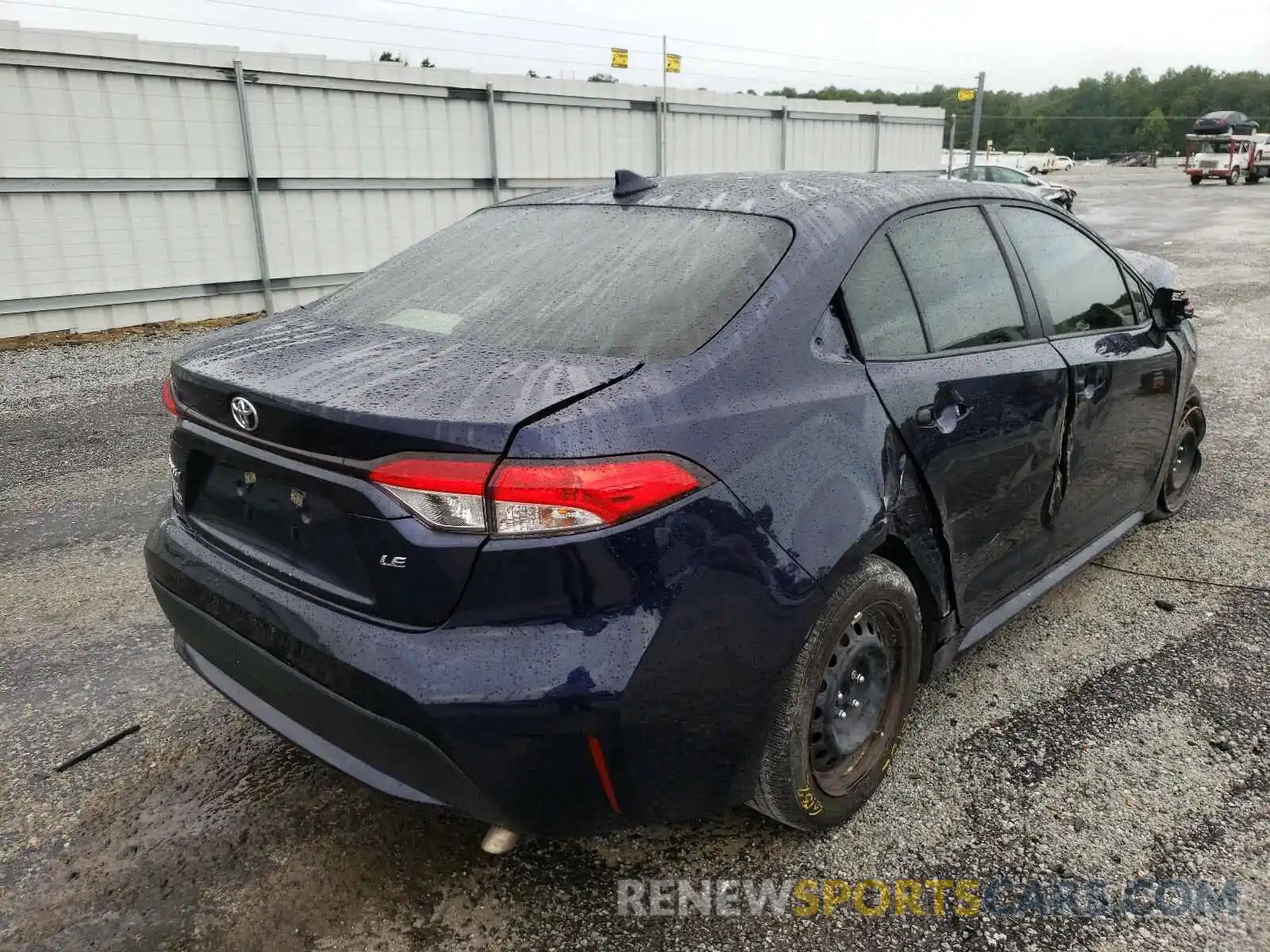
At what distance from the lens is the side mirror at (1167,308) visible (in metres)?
3.55

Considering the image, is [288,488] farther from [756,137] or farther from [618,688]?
[756,137]

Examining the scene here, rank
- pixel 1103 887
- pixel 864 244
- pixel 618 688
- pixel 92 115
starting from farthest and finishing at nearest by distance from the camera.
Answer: pixel 92 115
pixel 864 244
pixel 1103 887
pixel 618 688

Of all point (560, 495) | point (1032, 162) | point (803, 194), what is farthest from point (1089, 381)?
point (1032, 162)

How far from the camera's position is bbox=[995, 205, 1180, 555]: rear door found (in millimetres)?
2988

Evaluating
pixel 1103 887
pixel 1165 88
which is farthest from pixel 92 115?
pixel 1165 88

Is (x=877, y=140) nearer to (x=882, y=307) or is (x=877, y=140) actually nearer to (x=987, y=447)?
(x=987, y=447)

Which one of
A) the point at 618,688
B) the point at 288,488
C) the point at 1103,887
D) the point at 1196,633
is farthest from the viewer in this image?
the point at 1196,633

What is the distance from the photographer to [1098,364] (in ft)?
10.0

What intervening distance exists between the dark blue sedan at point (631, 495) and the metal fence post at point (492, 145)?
10006mm

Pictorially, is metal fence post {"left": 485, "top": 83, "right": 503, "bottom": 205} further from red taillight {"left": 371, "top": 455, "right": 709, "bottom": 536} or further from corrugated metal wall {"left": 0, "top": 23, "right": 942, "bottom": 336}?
red taillight {"left": 371, "top": 455, "right": 709, "bottom": 536}

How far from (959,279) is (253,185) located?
375 inches

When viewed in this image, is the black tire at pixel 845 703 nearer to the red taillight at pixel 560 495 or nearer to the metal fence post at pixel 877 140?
the red taillight at pixel 560 495

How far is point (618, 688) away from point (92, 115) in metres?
9.94

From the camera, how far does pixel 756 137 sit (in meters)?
15.7
